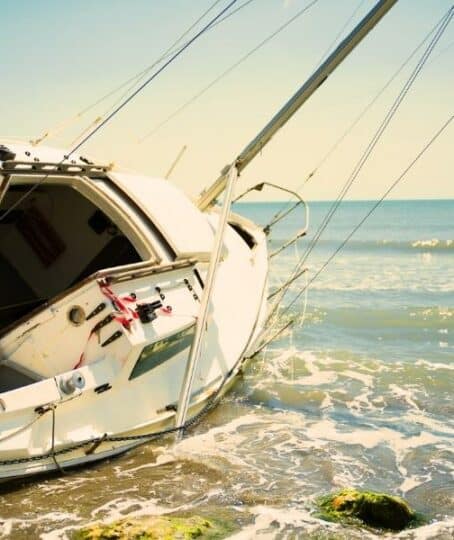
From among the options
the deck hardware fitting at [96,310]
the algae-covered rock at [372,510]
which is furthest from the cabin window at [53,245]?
the algae-covered rock at [372,510]

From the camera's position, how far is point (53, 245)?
11859 millimetres

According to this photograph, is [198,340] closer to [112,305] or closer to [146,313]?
[146,313]

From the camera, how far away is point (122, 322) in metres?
7.31

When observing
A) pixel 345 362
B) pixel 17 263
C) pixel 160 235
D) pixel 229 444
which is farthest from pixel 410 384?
pixel 17 263

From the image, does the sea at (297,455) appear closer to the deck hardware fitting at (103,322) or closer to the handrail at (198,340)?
the handrail at (198,340)

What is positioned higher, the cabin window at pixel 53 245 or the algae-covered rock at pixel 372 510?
the cabin window at pixel 53 245

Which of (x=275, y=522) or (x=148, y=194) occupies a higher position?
(x=148, y=194)

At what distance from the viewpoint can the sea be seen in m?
6.49

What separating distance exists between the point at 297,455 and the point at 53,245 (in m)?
6.13

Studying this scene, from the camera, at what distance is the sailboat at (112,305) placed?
23.0ft

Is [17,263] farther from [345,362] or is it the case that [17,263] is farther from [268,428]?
[345,362]

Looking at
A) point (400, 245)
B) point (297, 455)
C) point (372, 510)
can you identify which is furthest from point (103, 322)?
point (400, 245)

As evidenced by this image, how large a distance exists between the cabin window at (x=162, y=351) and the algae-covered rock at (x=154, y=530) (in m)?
2.01

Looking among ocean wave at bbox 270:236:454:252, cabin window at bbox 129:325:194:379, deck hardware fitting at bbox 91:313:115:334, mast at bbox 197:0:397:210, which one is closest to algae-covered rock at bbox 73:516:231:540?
cabin window at bbox 129:325:194:379
